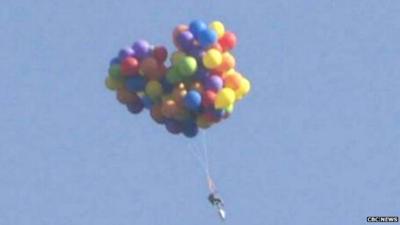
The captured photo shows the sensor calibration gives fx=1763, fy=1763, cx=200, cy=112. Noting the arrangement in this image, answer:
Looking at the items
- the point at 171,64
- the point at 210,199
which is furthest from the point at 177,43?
the point at 210,199

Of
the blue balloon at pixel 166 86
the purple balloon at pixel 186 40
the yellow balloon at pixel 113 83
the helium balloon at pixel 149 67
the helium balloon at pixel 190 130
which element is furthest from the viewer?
the yellow balloon at pixel 113 83

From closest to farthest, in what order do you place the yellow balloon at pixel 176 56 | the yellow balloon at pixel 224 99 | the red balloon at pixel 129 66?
1. the yellow balloon at pixel 224 99
2. the yellow balloon at pixel 176 56
3. the red balloon at pixel 129 66

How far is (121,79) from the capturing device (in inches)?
1804

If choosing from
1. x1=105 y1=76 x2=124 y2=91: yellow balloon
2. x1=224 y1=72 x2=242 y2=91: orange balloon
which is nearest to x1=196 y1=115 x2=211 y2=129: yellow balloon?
x1=224 y1=72 x2=242 y2=91: orange balloon

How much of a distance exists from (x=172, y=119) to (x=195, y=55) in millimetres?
1739

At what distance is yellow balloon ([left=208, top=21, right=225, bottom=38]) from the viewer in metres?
45.2

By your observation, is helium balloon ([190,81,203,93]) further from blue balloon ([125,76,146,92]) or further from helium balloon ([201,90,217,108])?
blue balloon ([125,76,146,92])

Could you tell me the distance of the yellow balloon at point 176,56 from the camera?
44.8 m

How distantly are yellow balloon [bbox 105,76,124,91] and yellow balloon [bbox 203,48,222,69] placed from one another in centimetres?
255

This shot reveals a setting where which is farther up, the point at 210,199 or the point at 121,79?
the point at 121,79

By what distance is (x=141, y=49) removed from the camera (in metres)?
45.5

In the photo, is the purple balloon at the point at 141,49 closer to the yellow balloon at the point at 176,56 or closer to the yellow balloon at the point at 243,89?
the yellow balloon at the point at 176,56

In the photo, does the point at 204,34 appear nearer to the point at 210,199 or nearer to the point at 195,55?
the point at 195,55

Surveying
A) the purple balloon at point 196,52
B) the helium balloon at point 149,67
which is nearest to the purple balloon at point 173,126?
the helium balloon at point 149,67
